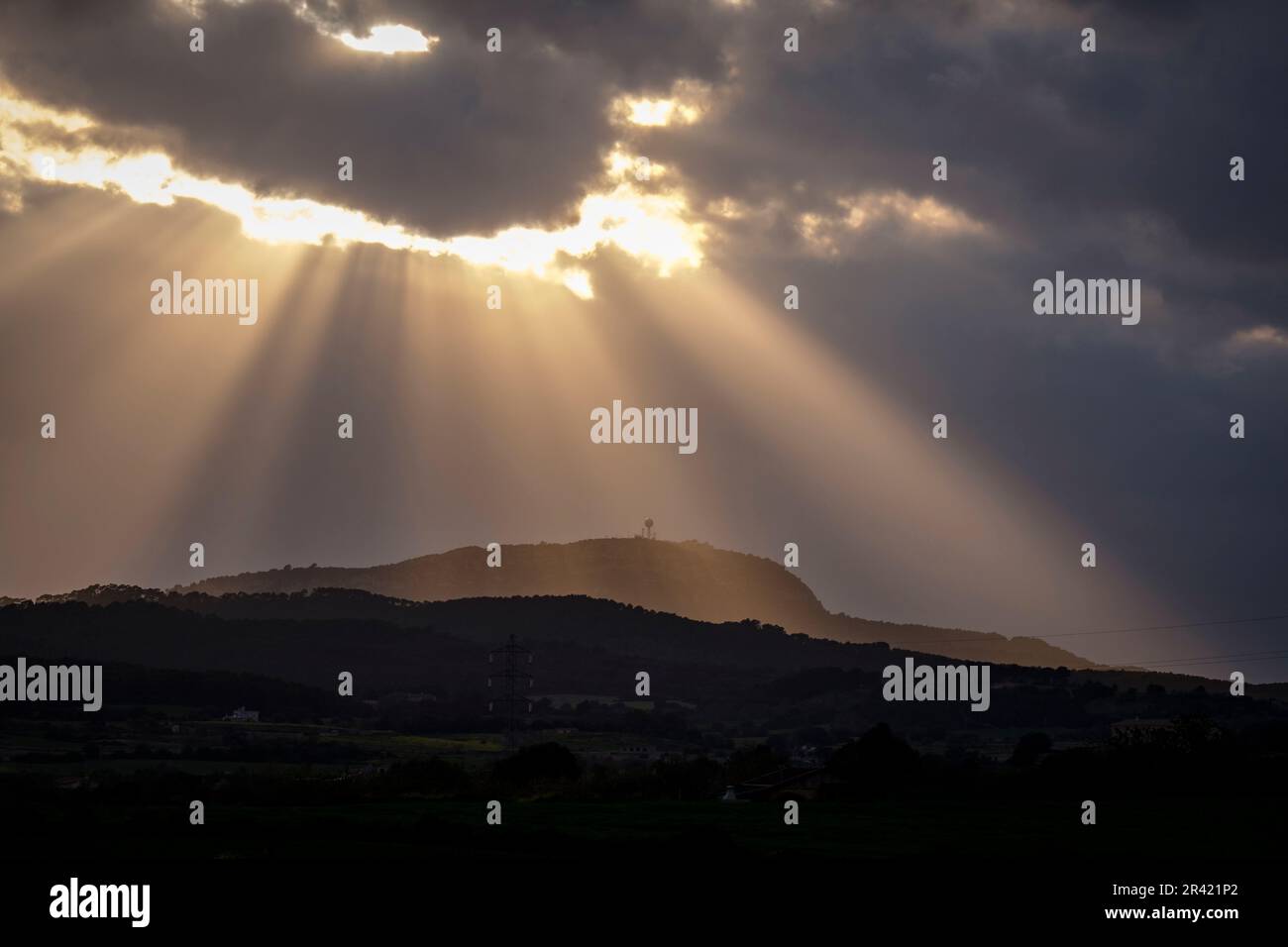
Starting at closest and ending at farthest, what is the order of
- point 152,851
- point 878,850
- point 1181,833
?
point 152,851
point 878,850
point 1181,833

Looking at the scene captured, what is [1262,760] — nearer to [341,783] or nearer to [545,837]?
[545,837]

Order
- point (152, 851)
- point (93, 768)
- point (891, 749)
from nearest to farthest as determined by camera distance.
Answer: point (152, 851)
point (891, 749)
point (93, 768)

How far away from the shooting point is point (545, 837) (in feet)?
243
